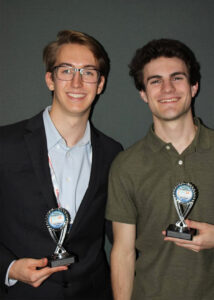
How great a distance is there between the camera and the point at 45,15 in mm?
2561

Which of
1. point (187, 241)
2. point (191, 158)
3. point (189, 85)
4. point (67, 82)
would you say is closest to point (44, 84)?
point (67, 82)

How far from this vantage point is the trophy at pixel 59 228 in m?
1.83

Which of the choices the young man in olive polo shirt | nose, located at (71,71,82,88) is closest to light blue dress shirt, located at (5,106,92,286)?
the young man in olive polo shirt

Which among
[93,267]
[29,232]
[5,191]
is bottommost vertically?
[93,267]

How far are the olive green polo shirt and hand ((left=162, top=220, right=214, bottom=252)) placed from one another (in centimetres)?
14

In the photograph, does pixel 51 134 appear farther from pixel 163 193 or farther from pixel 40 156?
pixel 163 193

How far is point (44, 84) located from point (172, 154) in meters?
1.46

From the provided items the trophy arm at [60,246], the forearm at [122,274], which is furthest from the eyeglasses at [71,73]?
the forearm at [122,274]

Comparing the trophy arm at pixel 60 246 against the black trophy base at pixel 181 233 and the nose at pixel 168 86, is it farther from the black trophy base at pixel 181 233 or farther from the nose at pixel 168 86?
Result: the nose at pixel 168 86

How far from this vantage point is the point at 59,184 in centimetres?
206

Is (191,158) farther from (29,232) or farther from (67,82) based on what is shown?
(29,232)

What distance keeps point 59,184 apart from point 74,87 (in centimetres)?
78

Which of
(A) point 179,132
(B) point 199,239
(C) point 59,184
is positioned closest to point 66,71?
(C) point 59,184

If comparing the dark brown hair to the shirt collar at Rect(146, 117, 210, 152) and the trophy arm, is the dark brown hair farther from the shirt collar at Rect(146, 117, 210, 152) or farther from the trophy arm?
the trophy arm
